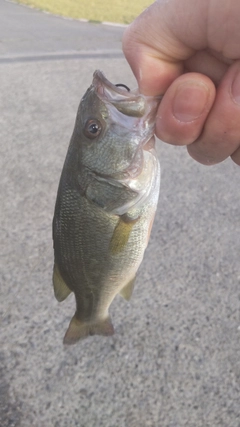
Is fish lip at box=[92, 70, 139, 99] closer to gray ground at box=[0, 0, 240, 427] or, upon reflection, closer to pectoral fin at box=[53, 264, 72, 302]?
pectoral fin at box=[53, 264, 72, 302]

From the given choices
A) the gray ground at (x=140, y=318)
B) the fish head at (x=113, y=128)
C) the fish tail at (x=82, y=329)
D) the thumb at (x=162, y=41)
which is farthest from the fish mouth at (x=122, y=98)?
the gray ground at (x=140, y=318)

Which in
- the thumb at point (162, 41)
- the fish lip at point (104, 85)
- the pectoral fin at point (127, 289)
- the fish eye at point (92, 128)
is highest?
the thumb at point (162, 41)

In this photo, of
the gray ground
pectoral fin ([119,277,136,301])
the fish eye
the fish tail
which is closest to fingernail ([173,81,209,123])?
the fish eye

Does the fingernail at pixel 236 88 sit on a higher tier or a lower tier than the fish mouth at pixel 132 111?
higher

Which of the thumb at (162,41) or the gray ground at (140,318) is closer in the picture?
the thumb at (162,41)

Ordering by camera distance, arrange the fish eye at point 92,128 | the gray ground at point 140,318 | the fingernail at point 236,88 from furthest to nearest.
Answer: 1. the gray ground at point 140,318
2. the fish eye at point 92,128
3. the fingernail at point 236,88

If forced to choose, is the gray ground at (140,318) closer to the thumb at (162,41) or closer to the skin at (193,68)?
the skin at (193,68)
